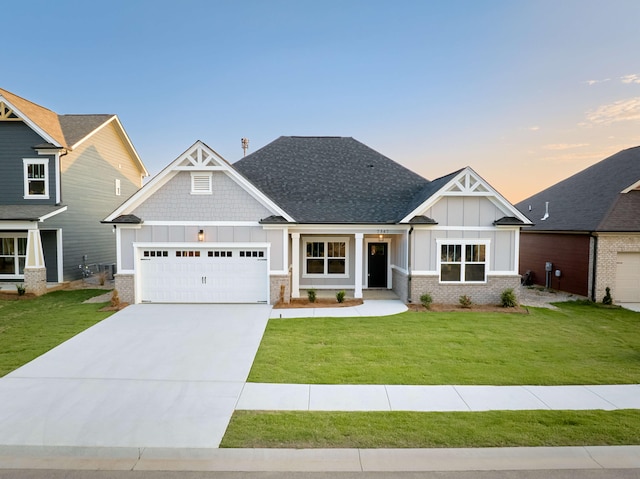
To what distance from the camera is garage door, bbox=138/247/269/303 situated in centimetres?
1413

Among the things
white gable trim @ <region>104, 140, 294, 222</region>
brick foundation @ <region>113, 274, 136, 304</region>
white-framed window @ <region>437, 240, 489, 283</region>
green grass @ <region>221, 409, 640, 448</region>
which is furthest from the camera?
white-framed window @ <region>437, 240, 489, 283</region>

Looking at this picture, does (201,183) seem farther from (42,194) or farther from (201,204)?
(42,194)

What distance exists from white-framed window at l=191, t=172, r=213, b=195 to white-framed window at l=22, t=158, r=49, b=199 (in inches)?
382

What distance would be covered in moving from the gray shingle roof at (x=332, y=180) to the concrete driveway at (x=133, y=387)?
6.34 meters

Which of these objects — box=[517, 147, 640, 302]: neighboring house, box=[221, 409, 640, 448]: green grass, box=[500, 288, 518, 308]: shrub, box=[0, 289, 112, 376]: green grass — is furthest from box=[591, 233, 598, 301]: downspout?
box=[0, 289, 112, 376]: green grass

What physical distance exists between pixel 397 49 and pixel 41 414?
1964cm

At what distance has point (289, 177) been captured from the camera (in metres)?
17.4

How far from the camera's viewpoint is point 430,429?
5.27 metres

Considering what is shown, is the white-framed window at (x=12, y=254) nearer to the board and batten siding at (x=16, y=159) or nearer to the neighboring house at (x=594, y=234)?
the board and batten siding at (x=16, y=159)

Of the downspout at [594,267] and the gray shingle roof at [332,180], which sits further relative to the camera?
the gray shingle roof at [332,180]

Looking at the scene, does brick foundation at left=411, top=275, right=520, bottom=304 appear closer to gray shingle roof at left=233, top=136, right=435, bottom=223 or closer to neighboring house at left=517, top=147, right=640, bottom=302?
gray shingle roof at left=233, top=136, right=435, bottom=223

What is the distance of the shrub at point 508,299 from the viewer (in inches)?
548

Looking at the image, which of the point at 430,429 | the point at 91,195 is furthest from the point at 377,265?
the point at 91,195

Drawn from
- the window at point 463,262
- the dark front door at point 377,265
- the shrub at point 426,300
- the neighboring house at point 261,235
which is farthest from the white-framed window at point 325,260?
the window at point 463,262
